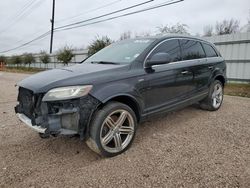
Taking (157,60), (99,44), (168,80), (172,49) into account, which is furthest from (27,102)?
(99,44)

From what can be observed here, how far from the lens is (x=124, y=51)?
3869mm

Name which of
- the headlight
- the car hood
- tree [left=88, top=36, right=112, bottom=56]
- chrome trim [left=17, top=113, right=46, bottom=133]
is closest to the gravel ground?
chrome trim [left=17, top=113, right=46, bottom=133]

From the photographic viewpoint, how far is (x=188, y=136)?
12.3ft

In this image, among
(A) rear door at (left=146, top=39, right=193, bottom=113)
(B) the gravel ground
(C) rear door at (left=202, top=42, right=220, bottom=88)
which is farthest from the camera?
(C) rear door at (left=202, top=42, right=220, bottom=88)

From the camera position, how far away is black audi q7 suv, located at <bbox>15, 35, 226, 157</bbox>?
2.68 m

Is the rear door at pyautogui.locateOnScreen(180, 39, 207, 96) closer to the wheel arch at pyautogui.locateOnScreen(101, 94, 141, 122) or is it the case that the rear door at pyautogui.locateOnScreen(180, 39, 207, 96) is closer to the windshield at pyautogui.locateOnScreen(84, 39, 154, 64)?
the windshield at pyautogui.locateOnScreen(84, 39, 154, 64)

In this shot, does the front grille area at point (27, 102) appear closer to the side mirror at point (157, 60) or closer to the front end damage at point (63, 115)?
the front end damage at point (63, 115)

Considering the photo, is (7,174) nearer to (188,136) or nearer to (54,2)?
(188,136)

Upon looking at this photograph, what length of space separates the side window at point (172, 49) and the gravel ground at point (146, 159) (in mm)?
1347

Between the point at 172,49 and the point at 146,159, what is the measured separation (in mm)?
2116

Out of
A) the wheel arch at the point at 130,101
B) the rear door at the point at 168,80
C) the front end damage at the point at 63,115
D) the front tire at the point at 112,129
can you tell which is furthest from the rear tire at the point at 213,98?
the front end damage at the point at 63,115

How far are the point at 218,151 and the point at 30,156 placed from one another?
Result: 9.06 ft

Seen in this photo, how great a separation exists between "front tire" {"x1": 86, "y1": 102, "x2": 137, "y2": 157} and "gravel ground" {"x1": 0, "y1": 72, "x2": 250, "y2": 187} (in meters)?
0.15

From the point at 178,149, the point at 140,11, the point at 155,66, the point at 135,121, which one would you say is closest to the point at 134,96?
the point at 135,121
